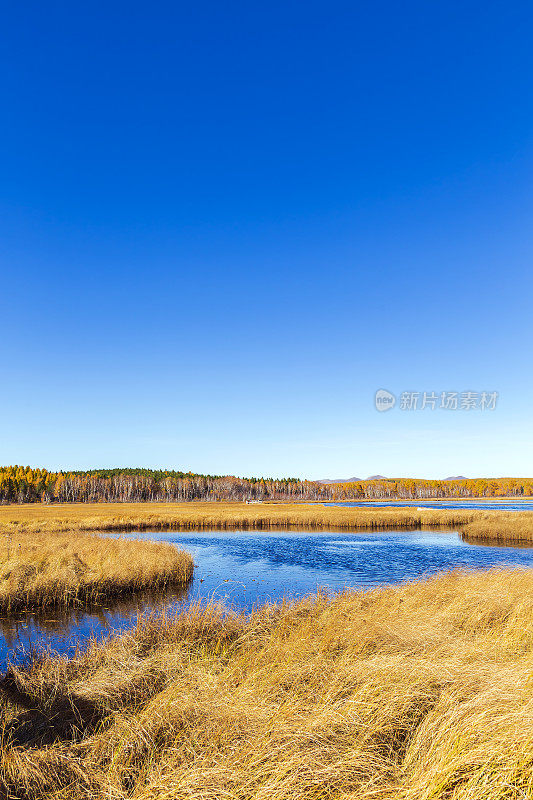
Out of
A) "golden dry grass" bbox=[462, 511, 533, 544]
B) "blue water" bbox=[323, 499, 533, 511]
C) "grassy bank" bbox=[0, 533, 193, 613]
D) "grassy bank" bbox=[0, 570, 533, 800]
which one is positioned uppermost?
"grassy bank" bbox=[0, 570, 533, 800]

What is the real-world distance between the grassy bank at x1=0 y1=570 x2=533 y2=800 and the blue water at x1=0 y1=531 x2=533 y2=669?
3.45 metres

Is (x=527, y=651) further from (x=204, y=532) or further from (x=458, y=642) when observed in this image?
(x=204, y=532)

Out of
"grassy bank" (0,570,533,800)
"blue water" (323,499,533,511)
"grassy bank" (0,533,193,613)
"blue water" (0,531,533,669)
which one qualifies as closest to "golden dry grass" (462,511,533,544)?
"blue water" (0,531,533,669)

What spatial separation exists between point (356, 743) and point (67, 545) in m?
22.5

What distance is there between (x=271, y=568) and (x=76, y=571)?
401 inches

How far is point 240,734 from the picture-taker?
4.97 m

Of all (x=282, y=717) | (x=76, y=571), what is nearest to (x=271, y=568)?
(x=76, y=571)

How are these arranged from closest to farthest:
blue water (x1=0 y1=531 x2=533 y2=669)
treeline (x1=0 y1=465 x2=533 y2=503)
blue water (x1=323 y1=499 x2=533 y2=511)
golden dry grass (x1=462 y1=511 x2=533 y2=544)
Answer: blue water (x1=0 y1=531 x2=533 y2=669) → golden dry grass (x1=462 y1=511 x2=533 y2=544) → blue water (x1=323 y1=499 x2=533 y2=511) → treeline (x1=0 y1=465 x2=533 y2=503)

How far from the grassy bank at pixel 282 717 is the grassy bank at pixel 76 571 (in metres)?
9.35

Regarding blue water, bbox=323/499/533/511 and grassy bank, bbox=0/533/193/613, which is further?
blue water, bbox=323/499/533/511

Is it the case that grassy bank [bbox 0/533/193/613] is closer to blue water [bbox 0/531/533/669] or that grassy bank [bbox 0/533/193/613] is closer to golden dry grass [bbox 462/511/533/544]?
blue water [bbox 0/531/533/669]

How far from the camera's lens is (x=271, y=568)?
2448 centimetres

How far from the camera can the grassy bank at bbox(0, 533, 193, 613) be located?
16484mm

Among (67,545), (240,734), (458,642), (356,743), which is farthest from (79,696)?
(67,545)
